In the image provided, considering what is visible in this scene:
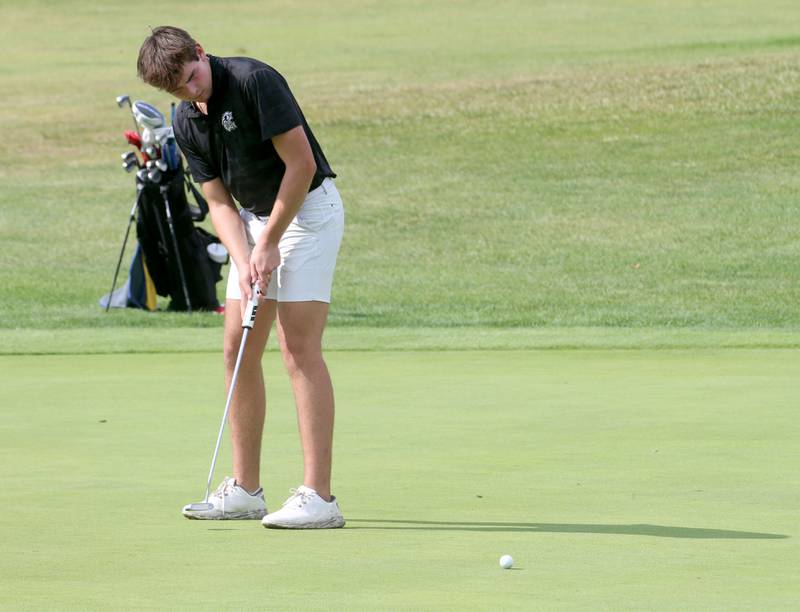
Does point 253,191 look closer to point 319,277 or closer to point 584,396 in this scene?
point 319,277

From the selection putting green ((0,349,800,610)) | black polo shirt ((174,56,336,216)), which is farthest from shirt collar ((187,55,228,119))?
putting green ((0,349,800,610))

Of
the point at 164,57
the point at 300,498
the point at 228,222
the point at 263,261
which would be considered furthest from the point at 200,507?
the point at 164,57

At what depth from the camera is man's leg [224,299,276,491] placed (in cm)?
525

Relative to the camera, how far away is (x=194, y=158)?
17.2ft

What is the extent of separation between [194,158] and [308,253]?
0.45 metres

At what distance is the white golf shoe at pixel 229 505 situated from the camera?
498 centimetres

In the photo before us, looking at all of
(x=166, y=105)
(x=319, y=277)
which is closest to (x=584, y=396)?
(x=319, y=277)

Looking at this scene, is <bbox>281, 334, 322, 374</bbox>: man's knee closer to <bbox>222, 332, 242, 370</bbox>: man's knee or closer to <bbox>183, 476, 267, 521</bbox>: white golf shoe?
<bbox>222, 332, 242, 370</bbox>: man's knee

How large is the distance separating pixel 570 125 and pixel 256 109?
18.9 metres

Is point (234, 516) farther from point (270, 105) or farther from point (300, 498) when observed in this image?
point (270, 105)

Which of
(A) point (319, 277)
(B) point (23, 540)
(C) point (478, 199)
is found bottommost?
(C) point (478, 199)

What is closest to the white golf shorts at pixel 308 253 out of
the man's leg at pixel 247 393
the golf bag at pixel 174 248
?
the man's leg at pixel 247 393

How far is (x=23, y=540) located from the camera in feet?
15.1

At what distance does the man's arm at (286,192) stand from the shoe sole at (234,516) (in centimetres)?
66
